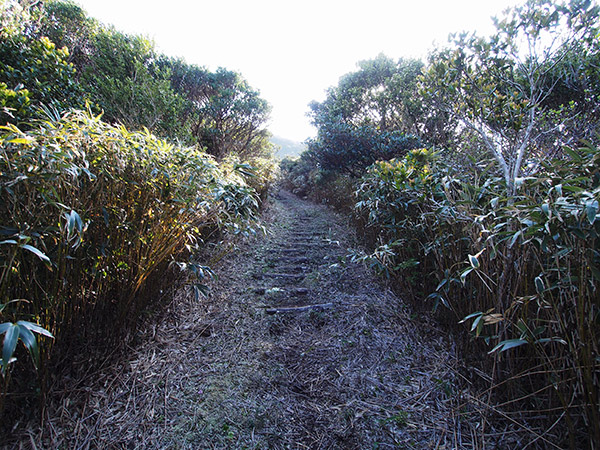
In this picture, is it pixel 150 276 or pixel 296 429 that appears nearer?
pixel 296 429

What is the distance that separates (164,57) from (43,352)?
6460 millimetres

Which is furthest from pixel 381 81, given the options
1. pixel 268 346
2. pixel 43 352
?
pixel 43 352

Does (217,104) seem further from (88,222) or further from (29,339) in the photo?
(29,339)

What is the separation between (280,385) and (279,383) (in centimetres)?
1

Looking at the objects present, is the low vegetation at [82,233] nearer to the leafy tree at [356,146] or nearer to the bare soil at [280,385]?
the bare soil at [280,385]

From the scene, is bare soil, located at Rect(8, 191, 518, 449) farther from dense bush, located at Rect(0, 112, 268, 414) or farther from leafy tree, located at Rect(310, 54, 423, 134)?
A: leafy tree, located at Rect(310, 54, 423, 134)

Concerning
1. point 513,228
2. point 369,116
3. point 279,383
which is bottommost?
point 279,383

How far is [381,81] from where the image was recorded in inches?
267

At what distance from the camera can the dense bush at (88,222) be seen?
84 cm

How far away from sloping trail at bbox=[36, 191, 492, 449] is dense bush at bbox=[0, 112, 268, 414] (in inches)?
12.4

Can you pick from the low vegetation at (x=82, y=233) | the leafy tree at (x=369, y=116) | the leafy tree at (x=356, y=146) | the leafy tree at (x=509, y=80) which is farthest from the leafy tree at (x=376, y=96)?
the low vegetation at (x=82, y=233)

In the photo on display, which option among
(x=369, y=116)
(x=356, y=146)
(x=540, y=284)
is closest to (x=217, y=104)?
(x=356, y=146)

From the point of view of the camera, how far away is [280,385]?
1.34 meters

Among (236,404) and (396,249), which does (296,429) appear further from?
(396,249)
